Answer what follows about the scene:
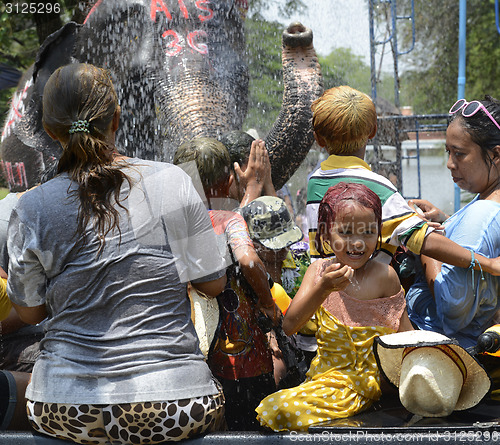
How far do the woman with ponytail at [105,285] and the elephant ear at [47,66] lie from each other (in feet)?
9.18

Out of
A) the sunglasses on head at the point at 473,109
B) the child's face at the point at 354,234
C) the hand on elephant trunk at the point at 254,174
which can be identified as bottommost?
the child's face at the point at 354,234

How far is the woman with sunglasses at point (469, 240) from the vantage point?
251cm

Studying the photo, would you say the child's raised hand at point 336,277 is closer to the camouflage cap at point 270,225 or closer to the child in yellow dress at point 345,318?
the child in yellow dress at point 345,318

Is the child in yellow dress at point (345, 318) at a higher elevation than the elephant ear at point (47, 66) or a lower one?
lower

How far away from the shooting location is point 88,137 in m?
2.12

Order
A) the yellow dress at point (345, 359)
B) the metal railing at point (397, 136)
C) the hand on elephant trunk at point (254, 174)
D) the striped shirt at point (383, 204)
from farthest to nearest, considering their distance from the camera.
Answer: the metal railing at point (397, 136), the hand on elephant trunk at point (254, 174), the striped shirt at point (383, 204), the yellow dress at point (345, 359)

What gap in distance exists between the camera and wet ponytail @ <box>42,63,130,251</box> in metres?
2.10

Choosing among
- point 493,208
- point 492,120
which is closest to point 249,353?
point 493,208

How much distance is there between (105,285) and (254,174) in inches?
45.6

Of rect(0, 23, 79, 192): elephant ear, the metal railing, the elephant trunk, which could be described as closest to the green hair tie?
the elephant trunk

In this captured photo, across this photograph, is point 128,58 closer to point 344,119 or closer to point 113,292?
point 344,119

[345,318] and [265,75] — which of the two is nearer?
[345,318]

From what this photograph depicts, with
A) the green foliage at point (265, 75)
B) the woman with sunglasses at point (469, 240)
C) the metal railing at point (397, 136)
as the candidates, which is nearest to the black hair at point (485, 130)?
the woman with sunglasses at point (469, 240)

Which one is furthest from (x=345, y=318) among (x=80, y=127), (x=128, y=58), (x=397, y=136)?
(x=397, y=136)
